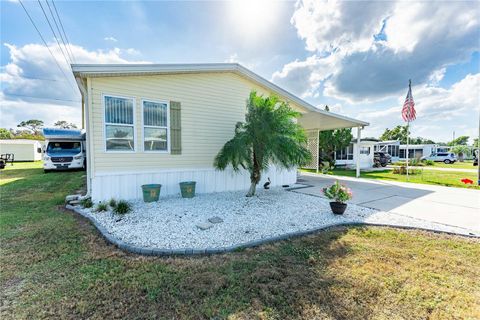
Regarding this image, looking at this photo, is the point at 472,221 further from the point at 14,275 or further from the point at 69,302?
the point at 14,275

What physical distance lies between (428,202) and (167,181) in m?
8.30

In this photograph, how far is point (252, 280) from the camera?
2656 mm

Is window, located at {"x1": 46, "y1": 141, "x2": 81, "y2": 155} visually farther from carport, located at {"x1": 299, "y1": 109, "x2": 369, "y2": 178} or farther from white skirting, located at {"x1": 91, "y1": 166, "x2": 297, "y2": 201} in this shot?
carport, located at {"x1": 299, "y1": 109, "x2": 369, "y2": 178}

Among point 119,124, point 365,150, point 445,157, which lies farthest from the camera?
point 445,157

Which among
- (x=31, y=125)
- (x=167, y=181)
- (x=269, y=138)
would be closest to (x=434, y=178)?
(x=269, y=138)

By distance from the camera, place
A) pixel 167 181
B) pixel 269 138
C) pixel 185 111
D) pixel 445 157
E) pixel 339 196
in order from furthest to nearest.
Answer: pixel 445 157
pixel 185 111
pixel 167 181
pixel 269 138
pixel 339 196

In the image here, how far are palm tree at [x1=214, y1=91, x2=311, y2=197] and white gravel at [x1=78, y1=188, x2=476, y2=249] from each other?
1.30 meters

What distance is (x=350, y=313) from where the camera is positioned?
214cm

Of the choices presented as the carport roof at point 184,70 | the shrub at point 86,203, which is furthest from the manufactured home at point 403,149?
the shrub at point 86,203

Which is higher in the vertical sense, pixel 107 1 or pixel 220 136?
pixel 107 1

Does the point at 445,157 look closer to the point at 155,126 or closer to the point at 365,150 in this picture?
the point at 365,150

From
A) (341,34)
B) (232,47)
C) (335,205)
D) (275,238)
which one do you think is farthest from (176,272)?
(341,34)

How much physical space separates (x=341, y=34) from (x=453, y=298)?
10.3 m

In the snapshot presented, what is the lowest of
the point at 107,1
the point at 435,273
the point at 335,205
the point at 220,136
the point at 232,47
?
the point at 435,273
